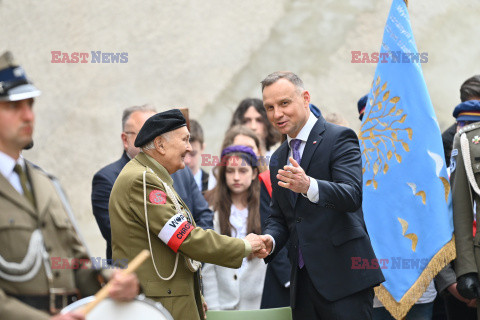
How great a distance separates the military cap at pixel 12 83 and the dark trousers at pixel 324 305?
205cm

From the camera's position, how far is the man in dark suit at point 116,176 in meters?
5.11

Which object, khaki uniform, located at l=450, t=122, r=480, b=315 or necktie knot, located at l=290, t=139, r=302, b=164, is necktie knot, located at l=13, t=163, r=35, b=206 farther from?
khaki uniform, located at l=450, t=122, r=480, b=315

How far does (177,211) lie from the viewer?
3.96m

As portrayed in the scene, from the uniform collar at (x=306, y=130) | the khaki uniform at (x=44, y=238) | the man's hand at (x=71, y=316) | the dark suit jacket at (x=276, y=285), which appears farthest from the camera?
the dark suit jacket at (x=276, y=285)

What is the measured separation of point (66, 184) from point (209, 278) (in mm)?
3109

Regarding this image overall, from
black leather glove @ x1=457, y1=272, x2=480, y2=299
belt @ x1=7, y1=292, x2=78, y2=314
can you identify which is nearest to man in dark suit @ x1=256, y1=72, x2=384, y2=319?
black leather glove @ x1=457, y1=272, x2=480, y2=299

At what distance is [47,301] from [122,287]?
0.30 meters

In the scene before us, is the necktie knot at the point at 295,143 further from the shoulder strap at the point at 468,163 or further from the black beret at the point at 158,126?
the shoulder strap at the point at 468,163

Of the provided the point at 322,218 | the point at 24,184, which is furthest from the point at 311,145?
the point at 24,184

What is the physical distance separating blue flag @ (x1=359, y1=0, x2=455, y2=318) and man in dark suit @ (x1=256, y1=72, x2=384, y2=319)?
0.89 meters

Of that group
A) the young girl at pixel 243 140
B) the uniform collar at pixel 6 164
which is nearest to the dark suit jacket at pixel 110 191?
the young girl at pixel 243 140

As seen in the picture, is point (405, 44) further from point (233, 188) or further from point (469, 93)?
point (233, 188)

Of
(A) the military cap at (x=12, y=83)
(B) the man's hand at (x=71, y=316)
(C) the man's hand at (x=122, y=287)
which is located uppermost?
(A) the military cap at (x=12, y=83)

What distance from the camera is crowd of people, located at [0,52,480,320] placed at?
2.85 metres
